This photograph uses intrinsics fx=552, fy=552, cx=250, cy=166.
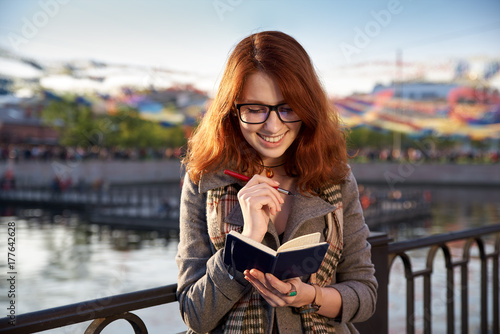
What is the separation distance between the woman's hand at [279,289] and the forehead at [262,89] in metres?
0.43

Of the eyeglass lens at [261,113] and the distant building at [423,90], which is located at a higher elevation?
the distant building at [423,90]

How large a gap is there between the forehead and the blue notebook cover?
0.37 metres

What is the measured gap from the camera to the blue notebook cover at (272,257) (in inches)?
47.4

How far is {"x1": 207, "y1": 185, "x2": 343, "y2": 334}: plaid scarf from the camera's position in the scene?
55.8 inches

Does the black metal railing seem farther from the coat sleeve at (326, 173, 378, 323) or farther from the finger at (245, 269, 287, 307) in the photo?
the coat sleeve at (326, 173, 378, 323)

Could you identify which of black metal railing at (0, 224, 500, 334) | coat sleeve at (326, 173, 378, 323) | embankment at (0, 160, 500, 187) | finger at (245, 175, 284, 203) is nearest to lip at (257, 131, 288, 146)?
finger at (245, 175, 284, 203)

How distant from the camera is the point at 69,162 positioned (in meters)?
30.5

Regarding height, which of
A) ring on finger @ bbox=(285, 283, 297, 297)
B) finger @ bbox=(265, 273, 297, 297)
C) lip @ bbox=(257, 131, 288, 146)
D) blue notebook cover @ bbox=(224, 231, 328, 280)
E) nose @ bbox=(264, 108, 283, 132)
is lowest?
ring on finger @ bbox=(285, 283, 297, 297)

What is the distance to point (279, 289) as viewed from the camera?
4.22ft

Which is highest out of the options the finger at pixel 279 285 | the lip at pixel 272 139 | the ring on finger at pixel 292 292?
the lip at pixel 272 139

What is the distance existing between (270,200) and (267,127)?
21cm

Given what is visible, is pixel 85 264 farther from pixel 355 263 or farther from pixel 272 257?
pixel 272 257

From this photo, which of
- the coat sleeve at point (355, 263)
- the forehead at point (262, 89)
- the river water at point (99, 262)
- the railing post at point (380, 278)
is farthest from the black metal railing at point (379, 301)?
the river water at point (99, 262)

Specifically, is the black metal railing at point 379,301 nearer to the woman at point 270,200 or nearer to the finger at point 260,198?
the woman at point 270,200
